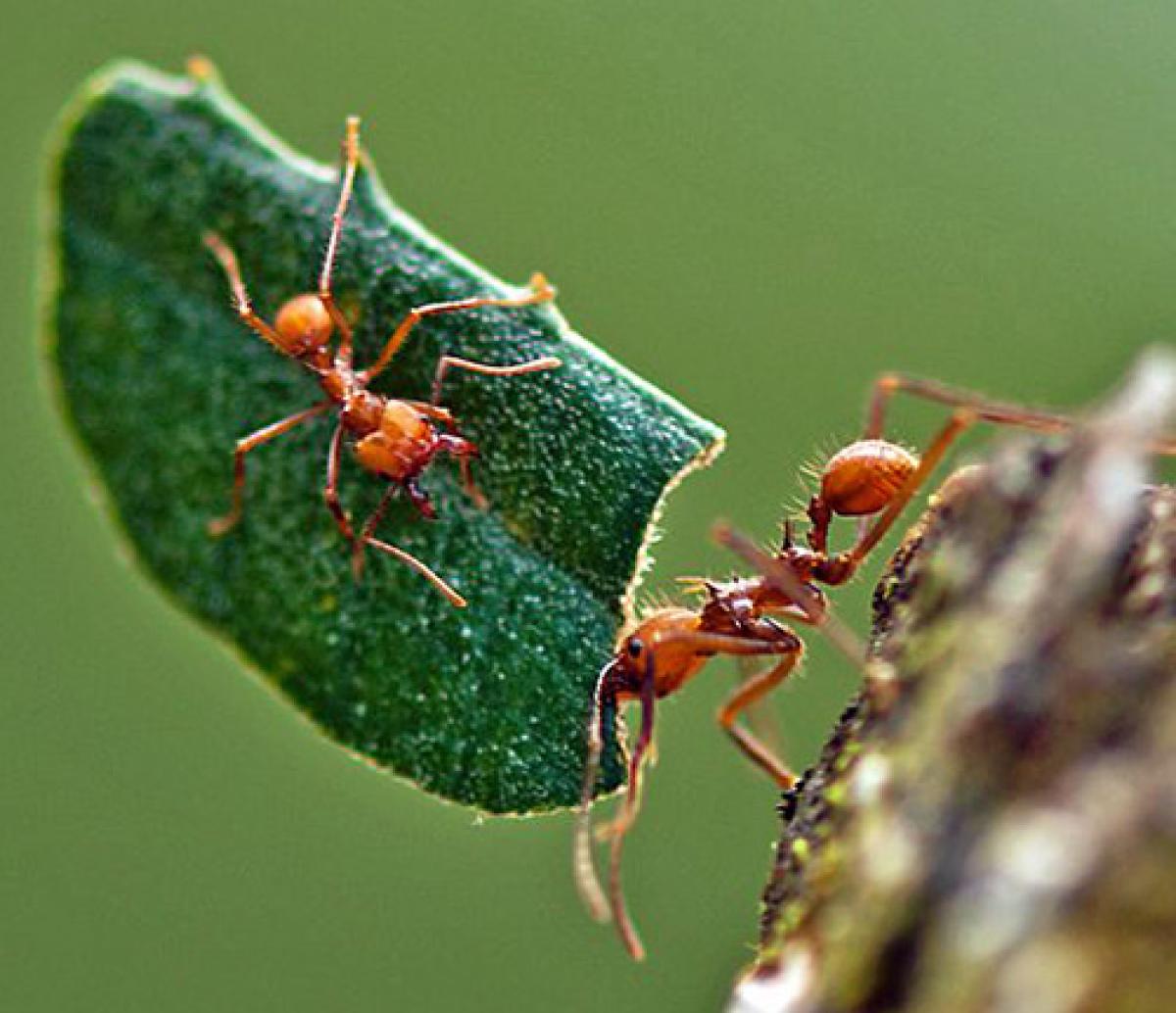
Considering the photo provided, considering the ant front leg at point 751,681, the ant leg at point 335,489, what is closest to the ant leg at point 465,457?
the ant leg at point 335,489

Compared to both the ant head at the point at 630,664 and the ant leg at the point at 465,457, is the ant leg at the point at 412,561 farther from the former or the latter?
the ant head at the point at 630,664

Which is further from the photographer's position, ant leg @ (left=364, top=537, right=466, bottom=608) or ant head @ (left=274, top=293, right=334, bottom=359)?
ant head @ (left=274, top=293, right=334, bottom=359)

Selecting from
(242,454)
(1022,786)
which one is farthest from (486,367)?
(1022,786)

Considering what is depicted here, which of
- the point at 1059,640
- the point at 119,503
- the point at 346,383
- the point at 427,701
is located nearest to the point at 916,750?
the point at 1059,640

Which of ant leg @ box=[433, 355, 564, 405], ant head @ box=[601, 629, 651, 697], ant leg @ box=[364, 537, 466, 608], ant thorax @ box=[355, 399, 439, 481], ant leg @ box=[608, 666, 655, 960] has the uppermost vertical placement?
ant leg @ box=[433, 355, 564, 405]

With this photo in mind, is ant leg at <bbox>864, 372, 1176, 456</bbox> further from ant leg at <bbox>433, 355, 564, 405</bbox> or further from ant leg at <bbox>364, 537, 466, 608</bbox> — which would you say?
ant leg at <bbox>364, 537, 466, 608</bbox>

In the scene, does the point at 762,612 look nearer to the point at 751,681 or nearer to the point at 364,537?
the point at 751,681

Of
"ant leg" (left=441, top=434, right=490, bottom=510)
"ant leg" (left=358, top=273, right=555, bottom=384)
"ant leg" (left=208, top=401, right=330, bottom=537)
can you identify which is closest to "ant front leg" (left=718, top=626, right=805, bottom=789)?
"ant leg" (left=441, top=434, right=490, bottom=510)
